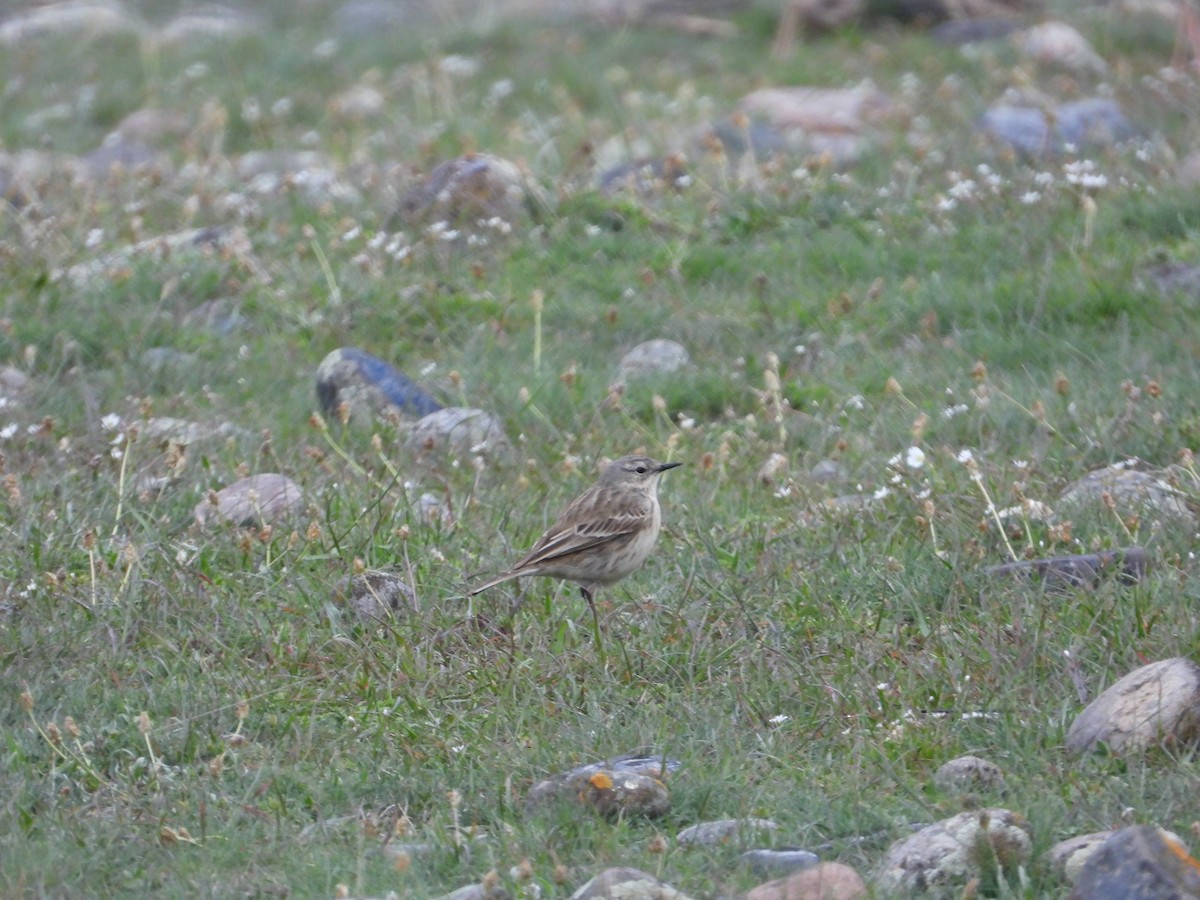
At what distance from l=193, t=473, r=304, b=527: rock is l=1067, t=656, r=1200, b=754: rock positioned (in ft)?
9.72

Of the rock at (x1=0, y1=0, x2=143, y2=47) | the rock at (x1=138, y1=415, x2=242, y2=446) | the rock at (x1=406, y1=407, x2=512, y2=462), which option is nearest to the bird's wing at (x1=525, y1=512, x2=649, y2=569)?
the rock at (x1=406, y1=407, x2=512, y2=462)

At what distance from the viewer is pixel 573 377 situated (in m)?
8.05

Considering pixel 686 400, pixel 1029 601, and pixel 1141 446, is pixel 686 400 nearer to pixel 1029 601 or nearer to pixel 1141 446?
pixel 1141 446

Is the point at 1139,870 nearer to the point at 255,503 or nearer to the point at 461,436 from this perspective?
the point at 255,503

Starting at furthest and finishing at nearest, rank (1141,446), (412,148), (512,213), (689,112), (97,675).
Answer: (689,112) < (412,148) < (512,213) < (1141,446) < (97,675)

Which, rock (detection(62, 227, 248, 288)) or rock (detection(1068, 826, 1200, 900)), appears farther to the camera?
rock (detection(62, 227, 248, 288))

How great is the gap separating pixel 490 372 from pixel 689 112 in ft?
15.4

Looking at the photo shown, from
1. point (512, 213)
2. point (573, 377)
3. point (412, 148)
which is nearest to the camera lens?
point (573, 377)

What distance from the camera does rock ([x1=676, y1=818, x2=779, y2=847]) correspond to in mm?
4504

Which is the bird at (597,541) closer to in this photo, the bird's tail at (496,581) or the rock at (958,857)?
the bird's tail at (496,581)

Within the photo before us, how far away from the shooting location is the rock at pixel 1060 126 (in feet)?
34.9

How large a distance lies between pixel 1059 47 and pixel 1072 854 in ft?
32.0

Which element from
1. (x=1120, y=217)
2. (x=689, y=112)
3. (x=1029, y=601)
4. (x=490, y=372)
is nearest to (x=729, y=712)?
(x=1029, y=601)

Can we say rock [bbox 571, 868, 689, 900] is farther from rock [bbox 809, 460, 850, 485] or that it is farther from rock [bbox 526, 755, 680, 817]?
rock [bbox 809, 460, 850, 485]
